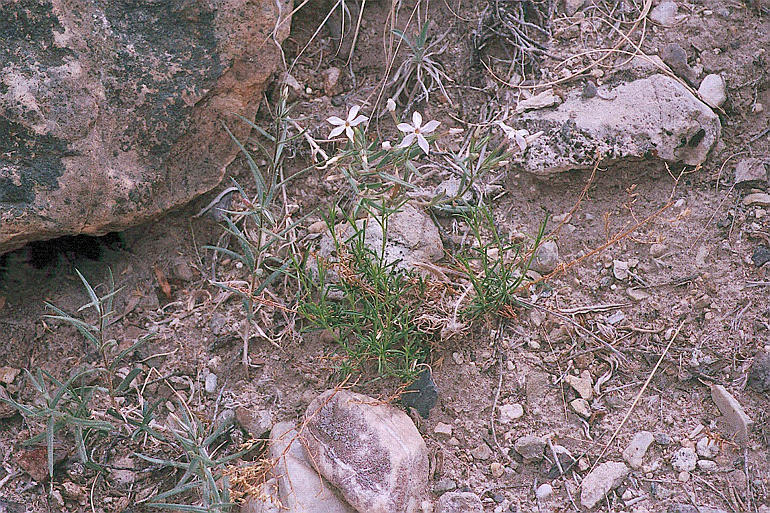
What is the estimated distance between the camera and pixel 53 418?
7.27 feet

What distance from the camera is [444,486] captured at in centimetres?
240

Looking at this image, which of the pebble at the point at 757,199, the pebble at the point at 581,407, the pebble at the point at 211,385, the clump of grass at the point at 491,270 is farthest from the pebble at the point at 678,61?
the pebble at the point at 211,385

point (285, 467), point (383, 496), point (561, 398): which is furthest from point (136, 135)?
point (561, 398)

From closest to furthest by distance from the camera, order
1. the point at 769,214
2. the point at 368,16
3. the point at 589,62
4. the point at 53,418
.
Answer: the point at 53,418 < the point at 769,214 < the point at 589,62 < the point at 368,16

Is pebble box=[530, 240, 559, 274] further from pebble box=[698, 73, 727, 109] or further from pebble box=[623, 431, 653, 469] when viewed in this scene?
pebble box=[698, 73, 727, 109]

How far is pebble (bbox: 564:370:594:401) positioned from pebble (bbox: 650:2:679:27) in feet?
5.03

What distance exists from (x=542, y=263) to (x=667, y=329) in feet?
1.67

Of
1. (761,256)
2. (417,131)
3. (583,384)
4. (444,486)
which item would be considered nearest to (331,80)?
(417,131)

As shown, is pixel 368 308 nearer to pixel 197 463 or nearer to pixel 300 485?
pixel 300 485

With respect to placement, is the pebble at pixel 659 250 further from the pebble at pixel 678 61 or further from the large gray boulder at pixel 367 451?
the large gray boulder at pixel 367 451

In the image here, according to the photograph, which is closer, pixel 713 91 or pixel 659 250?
pixel 659 250

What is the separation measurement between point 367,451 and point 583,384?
0.82 m

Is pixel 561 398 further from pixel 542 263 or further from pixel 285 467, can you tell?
pixel 285 467

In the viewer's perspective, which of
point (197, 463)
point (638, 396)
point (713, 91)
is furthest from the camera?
point (713, 91)
